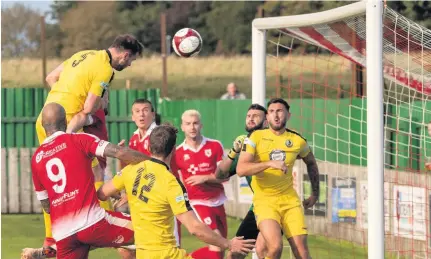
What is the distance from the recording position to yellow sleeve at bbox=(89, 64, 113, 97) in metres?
10.5

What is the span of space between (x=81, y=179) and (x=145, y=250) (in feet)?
2.86

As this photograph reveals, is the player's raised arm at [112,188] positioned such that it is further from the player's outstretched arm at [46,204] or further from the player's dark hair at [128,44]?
the player's dark hair at [128,44]

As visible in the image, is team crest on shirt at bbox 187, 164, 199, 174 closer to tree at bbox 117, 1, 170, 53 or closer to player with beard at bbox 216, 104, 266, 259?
player with beard at bbox 216, 104, 266, 259

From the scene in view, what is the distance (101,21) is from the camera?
4634 cm

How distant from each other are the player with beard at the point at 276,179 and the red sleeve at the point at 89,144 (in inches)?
84.9

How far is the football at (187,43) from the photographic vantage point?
39.4 ft

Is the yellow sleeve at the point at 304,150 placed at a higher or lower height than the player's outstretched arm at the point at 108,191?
higher

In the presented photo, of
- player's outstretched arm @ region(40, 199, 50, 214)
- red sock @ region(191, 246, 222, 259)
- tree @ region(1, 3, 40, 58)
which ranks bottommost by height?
red sock @ region(191, 246, 222, 259)

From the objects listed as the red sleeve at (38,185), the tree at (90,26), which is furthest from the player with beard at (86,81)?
the tree at (90,26)

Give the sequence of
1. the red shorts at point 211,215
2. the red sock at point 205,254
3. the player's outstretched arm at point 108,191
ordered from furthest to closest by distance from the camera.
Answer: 1. the red shorts at point 211,215
2. the red sock at point 205,254
3. the player's outstretched arm at point 108,191

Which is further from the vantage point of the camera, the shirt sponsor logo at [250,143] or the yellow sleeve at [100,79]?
the shirt sponsor logo at [250,143]

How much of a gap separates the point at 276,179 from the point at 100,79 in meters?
2.03

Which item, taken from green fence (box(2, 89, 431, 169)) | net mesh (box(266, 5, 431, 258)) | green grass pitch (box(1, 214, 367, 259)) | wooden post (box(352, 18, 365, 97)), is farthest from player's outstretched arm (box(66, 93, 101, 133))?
green fence (box(2, 89, 431, 169))

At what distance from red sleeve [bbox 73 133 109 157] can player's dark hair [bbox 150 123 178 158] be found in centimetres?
62
